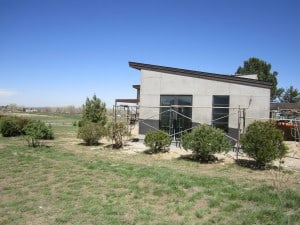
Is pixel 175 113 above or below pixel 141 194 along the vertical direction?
above

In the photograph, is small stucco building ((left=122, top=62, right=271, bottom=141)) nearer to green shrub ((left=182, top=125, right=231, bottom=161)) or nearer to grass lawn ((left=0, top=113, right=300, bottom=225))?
green shrub ((left=182, top=125, right=231, bottom=161))

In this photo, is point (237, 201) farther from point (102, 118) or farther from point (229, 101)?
point (102, 118)

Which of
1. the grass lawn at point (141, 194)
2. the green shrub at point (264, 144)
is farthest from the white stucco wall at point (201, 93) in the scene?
the grass lawn at point (141, 194)

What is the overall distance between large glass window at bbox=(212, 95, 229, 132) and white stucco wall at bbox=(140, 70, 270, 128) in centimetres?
22

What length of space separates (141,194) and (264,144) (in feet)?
18.5

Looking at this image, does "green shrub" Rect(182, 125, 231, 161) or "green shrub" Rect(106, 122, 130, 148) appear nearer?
"green shrub" Rect(182, 125, 231, 161)

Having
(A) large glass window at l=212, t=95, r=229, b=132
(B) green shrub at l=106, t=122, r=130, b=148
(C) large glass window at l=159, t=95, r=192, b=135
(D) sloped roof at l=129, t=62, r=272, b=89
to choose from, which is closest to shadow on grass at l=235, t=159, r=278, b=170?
(A) large glass window at l=212, t=95, r=229, b=132

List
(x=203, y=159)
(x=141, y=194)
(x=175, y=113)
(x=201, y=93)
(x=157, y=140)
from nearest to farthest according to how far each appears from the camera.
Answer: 1. (x=141, y=194)
2. (x=203, y=159)
3. (x=157, y=140)
4. (x=201, y=93)
5. (x=175, y=113)

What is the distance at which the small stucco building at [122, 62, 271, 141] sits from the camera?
49.7ft

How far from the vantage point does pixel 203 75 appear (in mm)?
16141

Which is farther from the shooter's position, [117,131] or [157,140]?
[117,131]

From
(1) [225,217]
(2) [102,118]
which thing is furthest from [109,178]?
(2) [102,118]

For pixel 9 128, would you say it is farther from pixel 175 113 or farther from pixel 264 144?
pixel 264 144

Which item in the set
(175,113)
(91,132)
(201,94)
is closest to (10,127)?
(91,132)
